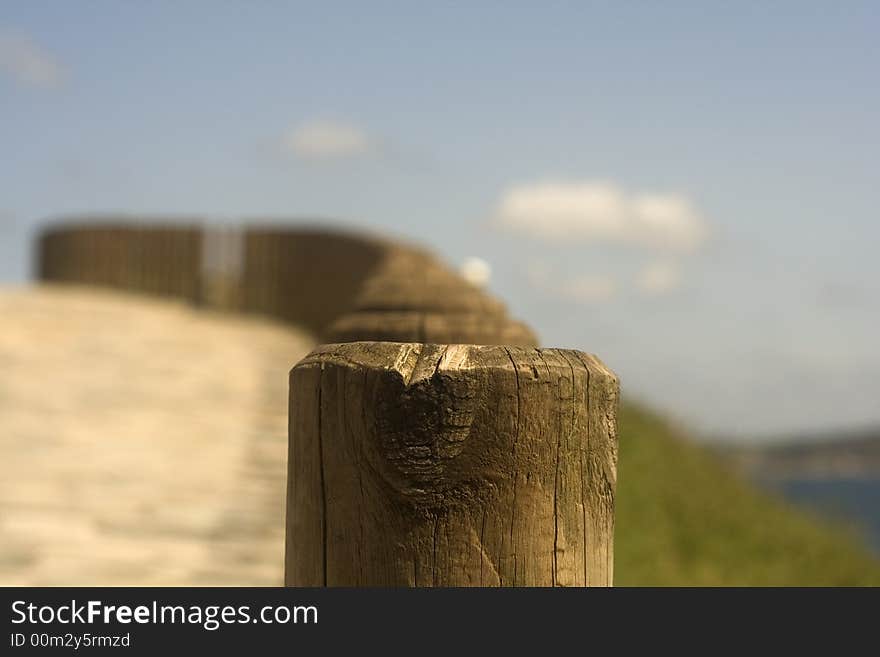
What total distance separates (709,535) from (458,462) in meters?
9.14

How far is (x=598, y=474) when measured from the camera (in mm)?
1884

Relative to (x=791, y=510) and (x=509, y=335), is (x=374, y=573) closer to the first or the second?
(x=509, y=335)

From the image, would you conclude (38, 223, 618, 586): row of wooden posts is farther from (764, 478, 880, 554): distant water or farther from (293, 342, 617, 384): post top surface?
(764, 478, 880, 554): distant water

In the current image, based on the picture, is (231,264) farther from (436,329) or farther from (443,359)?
(443,359)

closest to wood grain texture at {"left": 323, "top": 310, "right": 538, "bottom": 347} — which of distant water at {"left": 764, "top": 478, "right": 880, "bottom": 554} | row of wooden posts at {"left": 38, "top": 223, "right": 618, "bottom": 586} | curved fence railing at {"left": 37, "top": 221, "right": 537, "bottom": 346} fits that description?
row of wooden posts at {"left": 38, "top": 223, "right": 618, "bottom": 586}

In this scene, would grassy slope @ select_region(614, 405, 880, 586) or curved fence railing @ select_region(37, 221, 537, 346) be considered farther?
curved fence railing @ select_region(37, 221, 537, 346)

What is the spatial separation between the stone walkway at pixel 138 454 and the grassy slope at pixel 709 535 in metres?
3.10

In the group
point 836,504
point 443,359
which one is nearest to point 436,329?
point 443,359

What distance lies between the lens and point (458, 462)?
1749 mm

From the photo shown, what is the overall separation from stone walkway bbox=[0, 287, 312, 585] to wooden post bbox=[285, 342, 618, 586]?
3088 millimetres

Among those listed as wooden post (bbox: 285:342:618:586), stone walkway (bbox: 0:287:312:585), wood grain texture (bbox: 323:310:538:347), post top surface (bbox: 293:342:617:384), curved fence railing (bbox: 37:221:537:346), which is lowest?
wooden post (bbox: 285:342:618:586)

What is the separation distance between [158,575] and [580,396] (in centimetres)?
357

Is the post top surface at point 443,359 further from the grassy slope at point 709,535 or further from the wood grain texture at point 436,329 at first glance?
the grassy slope at point 709,535

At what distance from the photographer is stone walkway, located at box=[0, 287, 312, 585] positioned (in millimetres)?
5164
